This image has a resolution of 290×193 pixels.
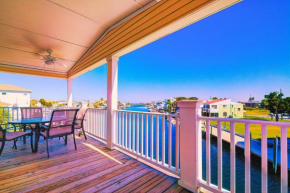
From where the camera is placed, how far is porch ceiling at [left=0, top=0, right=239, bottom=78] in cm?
199

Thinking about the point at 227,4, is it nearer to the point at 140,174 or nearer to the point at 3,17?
the point at 140,174

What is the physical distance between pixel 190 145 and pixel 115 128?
2.02 m

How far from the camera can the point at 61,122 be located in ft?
9.54

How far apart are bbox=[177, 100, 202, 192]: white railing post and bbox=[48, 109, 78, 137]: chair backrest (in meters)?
2.48

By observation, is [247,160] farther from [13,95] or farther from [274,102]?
[13,95]

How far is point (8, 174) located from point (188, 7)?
3664mm

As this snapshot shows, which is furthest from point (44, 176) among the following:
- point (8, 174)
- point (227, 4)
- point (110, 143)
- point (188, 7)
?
point (227, 4)

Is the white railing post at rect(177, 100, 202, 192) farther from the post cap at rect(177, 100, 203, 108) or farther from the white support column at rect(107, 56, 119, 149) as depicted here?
the white support column at rect(107, 56, 119, 149)

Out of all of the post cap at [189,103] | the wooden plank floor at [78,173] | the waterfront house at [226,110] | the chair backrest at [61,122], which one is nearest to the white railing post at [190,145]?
the post cap at [189,103]

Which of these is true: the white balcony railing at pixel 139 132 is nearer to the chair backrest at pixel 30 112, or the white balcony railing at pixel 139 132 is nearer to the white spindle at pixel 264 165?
the white spindle at pixel 264 165

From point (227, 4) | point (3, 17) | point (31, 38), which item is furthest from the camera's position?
point (31, 38)

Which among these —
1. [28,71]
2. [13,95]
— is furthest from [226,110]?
[13,95]

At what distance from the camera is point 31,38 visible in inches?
140

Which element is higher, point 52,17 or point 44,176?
point 52,17
